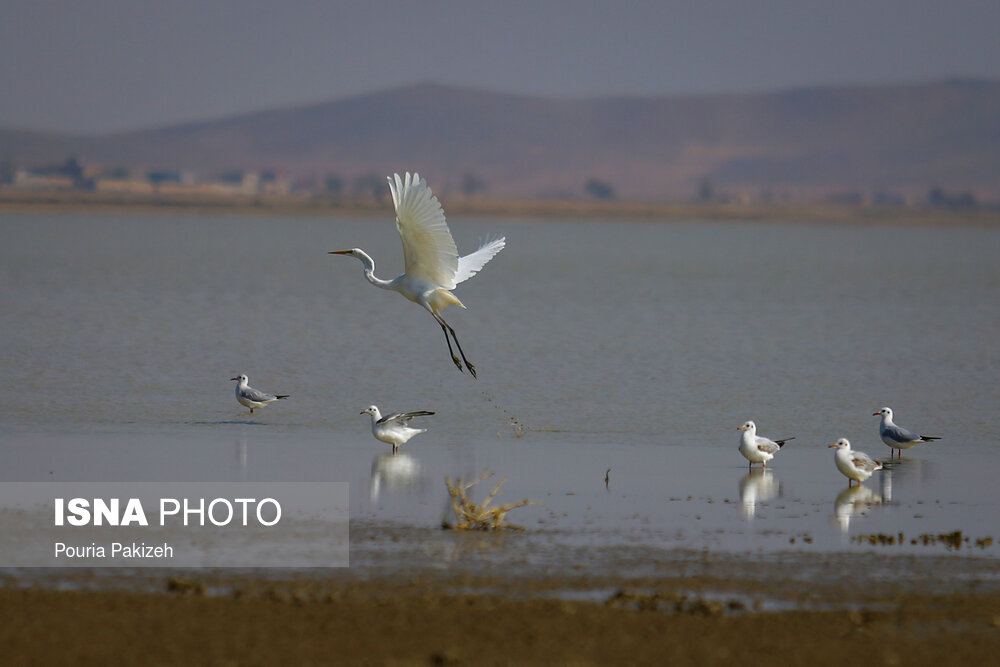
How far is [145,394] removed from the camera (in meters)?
20.5

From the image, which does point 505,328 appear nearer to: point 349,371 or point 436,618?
point 349,371

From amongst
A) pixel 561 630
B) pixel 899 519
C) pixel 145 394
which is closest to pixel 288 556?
pixel 561 630

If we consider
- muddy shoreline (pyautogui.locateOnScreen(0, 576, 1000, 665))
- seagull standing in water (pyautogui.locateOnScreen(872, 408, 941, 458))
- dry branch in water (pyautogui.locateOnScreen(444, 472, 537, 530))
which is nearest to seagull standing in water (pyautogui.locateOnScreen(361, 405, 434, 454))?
dry branch in water (pyautogui.locateOnScreen(444, 472, 537, 530))

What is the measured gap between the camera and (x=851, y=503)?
43.9 feet

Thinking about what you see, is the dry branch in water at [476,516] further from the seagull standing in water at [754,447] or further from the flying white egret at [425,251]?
the seagull standing in water at [754,447]

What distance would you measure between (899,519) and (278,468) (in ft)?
19.5

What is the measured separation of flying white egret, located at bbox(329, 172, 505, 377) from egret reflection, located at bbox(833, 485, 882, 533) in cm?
387

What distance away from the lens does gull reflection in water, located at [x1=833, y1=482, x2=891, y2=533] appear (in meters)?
12.6

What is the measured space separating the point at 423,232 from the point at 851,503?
473 centimetres

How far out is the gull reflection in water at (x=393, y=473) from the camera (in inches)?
541

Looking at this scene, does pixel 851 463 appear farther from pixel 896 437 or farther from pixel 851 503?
pixel 896 437

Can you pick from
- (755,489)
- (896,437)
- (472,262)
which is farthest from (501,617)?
(896,437)

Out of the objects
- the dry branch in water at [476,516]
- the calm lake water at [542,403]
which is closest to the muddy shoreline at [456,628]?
the calm lake water at [542,403]

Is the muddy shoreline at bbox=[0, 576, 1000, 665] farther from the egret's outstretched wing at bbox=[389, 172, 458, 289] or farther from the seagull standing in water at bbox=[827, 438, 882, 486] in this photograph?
the egret's outstretched wing at bbox=[389, 172, 458, 289]
